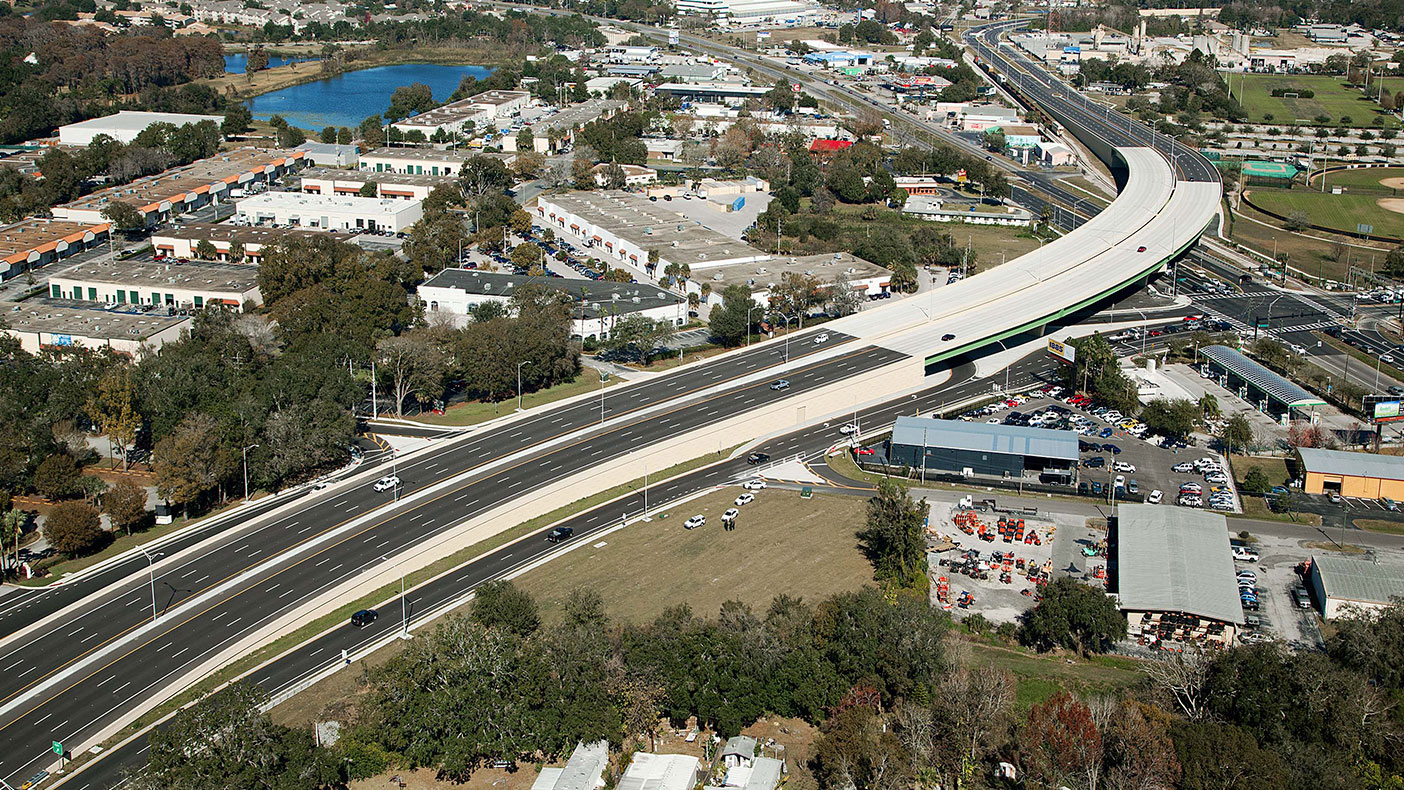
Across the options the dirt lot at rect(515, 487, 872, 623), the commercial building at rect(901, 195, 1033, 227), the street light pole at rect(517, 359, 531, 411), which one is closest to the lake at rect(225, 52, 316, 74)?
the commercial building at rect(901, 195, 1033, 227)

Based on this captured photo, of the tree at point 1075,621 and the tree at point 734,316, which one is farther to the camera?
the tree at point 734,316

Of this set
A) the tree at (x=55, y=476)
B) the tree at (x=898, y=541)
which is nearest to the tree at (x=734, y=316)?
the tree at (x=898, y=541)

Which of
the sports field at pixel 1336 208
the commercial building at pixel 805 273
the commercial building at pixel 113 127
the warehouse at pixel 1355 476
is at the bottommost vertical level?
the warehouse at pixel 1355 476

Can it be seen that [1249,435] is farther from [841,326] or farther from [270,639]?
[270,639]

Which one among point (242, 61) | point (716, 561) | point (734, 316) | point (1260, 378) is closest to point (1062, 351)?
point (1260, 378)

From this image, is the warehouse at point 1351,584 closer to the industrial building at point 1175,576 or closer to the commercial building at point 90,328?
the industrial building at point 1175,576

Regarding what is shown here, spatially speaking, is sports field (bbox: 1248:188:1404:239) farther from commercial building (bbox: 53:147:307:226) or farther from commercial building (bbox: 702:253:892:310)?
commercial building (bbox: 53:147:307:226)

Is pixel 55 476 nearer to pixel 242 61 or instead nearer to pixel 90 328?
pixel 90 328
